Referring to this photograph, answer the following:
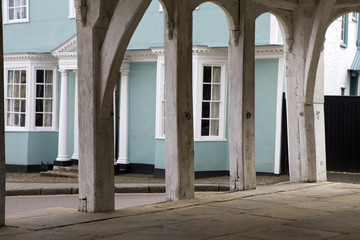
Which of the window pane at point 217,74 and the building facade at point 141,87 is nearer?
the building facade at point 141,87

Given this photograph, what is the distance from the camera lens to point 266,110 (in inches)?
677

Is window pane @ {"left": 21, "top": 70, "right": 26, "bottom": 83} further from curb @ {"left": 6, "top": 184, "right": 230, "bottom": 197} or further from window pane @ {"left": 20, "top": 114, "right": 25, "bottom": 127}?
curb @ {"left": 6, "top": 184, "right": 230, "bottom": 197}

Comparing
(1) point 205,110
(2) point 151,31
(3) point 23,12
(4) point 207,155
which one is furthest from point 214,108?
(3) point 23,12

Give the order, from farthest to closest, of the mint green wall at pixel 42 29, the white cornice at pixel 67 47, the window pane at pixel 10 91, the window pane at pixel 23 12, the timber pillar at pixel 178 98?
the window pane at pixel 23 12 → the window pane at pixel 10 91 → the mint green wall at pixel 42 29 → the white cornice at pixel 67 47 → the timber pillar at pixel 178 98

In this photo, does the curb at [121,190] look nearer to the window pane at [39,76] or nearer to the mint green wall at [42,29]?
the window pane at [39,76]

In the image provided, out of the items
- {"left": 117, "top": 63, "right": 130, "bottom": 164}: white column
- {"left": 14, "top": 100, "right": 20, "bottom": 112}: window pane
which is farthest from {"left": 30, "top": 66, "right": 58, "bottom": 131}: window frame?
{"left": 117, "top": 63, "right": 130, "bottom": 164}: white column

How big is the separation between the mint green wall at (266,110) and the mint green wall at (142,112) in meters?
3.11

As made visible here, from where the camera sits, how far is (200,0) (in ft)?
34.2

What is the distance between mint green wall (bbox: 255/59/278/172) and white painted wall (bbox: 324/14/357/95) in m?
3.70

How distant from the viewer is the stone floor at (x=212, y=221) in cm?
721

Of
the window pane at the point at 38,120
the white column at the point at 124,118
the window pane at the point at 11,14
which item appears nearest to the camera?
the white column at the point at 124,118

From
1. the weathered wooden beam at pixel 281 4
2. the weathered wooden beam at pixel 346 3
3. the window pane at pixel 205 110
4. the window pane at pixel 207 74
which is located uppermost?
the weathered wooden beam at pixel 346 3

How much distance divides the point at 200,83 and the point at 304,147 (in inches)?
204

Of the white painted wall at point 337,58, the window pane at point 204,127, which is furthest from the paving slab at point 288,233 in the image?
the white painted wall at point 337,58
